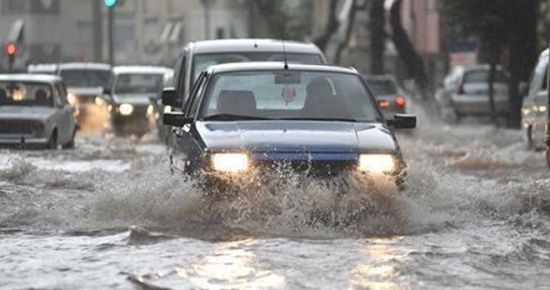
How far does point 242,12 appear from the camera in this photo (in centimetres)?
7481

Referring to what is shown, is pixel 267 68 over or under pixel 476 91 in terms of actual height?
over

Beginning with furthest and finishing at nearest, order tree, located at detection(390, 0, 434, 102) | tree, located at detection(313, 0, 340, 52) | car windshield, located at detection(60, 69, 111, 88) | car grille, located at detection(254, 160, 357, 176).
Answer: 1. tree, located at detection(313, 0, 340, 52)
2. tree, located at detection(390, 0, 434, 102)
3. car windshield, located at detection(60, 69, 111, 88)
4. car grille, located at detection(254, 160, 357, 176)

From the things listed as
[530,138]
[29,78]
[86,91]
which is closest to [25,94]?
[29,78]

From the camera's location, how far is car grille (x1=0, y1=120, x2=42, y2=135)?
22.2 m

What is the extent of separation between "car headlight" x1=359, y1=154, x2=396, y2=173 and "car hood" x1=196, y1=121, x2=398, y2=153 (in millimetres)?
57

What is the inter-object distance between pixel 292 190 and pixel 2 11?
232 feet

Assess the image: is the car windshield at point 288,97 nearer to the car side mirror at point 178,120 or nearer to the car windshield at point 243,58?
the car side mirror at point 178,120

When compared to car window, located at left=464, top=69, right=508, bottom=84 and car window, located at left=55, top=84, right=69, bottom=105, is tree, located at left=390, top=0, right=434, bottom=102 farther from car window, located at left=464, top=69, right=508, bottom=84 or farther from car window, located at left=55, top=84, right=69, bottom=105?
car window, located at left=55, top=84, right=69, bottom=105

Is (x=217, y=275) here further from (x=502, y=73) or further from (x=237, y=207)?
(x=502, y=73)

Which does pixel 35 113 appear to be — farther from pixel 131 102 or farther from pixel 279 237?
pixel 279 237

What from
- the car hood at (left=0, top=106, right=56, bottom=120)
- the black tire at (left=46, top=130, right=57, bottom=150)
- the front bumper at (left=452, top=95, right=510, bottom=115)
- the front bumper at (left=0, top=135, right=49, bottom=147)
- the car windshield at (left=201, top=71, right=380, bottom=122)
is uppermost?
the car windshield at (left=201, top=71, right=380, bottom=122)

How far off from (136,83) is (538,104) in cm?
1185

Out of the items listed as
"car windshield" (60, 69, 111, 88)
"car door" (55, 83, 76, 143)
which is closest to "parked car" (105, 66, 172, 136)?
"car windshield" (60, 69, 111, 88)

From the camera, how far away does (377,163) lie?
10.3 metres
